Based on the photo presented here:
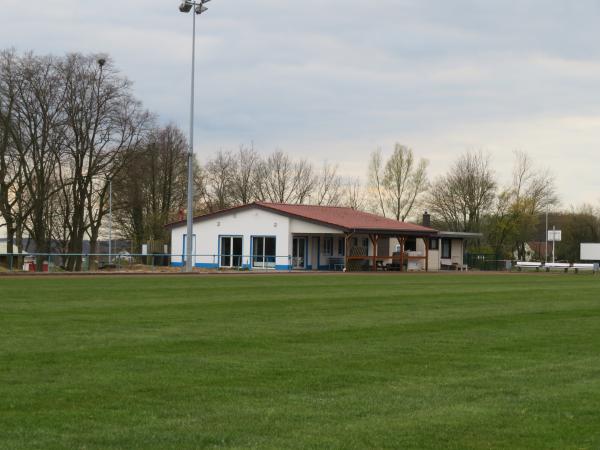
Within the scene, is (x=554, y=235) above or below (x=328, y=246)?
above

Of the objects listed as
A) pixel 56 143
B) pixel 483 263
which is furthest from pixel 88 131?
pixel 483 263

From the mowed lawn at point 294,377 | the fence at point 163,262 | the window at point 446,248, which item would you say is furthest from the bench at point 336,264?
the mowed lawn at point 294,377

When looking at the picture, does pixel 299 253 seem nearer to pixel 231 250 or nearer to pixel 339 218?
pixel 339 218

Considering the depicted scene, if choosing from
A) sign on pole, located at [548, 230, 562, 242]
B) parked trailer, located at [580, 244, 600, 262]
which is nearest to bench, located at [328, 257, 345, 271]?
sign on pole, located at [548, 230, 562, 242]

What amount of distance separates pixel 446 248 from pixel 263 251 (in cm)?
1699

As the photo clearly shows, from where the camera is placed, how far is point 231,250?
60.8 metres

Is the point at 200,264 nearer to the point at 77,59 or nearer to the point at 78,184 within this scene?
the point at 78,184

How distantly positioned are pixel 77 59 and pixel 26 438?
52.3 metres

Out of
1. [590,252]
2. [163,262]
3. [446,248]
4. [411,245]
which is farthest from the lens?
[590,252]

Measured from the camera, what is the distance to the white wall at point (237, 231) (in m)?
58.5

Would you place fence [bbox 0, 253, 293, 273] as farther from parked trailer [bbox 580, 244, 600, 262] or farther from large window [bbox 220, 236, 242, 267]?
parked trailer [bbox 580, 244, 600, 262]

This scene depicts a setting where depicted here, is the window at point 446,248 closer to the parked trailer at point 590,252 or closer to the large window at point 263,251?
the large window at point 263,251

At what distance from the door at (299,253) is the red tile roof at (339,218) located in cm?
180

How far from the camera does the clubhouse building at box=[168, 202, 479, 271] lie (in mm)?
58125
